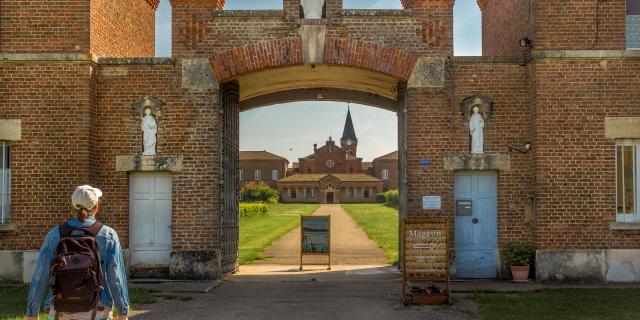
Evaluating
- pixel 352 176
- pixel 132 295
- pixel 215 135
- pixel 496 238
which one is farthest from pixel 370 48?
pixel 352 176

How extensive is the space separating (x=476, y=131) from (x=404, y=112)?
1.57 m

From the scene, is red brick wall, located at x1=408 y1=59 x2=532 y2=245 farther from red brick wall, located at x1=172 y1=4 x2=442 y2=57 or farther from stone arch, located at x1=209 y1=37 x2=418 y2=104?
red brick wall, located at x1=172 y1=4 x2=442 y2=57

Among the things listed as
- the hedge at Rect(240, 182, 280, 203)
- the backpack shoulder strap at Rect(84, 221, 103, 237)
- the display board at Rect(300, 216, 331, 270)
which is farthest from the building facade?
the hedge at Rect(240, 182, 280, 203)

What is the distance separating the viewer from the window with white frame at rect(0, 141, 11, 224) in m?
12.9

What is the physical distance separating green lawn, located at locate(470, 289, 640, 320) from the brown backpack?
6179mm

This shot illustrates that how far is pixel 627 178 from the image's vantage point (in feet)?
42.3

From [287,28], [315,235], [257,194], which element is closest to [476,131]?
[287,28]

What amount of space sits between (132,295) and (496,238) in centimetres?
708

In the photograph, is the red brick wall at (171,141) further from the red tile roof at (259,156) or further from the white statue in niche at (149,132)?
the red tile roof at (259,156)

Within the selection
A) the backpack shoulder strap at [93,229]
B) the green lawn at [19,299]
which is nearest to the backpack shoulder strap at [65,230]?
the backpack shoulder strap at [93,229]

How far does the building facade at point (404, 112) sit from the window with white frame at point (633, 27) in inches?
1.1

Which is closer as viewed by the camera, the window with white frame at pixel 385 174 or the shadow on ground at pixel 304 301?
the shadow on ground at pixel 304 301

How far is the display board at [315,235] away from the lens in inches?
640

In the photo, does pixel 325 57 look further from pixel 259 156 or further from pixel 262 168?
pixel 259 156
